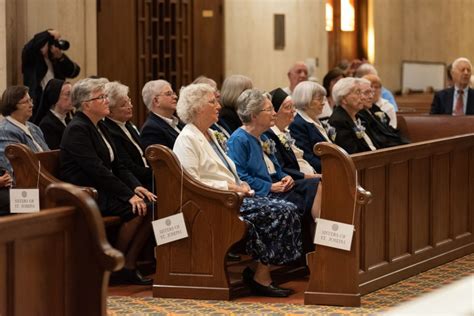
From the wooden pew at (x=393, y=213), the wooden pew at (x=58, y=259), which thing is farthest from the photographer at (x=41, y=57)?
the wooden pew at (x=58, y=259)

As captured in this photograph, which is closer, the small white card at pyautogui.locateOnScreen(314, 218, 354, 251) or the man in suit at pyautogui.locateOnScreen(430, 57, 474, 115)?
the small white card at pyautogui.locateOnScreen(314, 218, 354, 251)

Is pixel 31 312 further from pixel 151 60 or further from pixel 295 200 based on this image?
pixel 151 60

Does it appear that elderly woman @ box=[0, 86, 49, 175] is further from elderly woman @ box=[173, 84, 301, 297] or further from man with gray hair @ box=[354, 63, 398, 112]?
man with gray hair @ box=[354, 63, 398, 112]

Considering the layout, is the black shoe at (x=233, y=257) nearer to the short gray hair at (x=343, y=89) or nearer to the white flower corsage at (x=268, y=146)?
the white flower corsage at (x=268, y=146)

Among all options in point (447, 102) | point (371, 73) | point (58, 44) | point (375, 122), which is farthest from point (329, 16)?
point (375, 122)

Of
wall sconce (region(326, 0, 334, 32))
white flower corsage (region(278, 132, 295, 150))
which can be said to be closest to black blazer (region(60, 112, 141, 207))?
white flower corsage (region(278, 132, 295, 150))

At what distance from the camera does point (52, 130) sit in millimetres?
7641

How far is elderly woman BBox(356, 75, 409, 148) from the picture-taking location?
7.96 metres

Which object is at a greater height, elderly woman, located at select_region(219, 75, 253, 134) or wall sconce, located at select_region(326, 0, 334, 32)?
wall sconce, located at select_region(326, 0, 334, 32)

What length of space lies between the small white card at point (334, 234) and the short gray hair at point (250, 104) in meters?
0.96

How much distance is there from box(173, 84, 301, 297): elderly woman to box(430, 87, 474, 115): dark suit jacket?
4183 mm

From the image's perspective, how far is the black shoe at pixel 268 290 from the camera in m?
6.18

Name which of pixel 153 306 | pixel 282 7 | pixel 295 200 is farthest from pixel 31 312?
pixel 282 7

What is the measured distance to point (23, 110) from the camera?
7.03m
